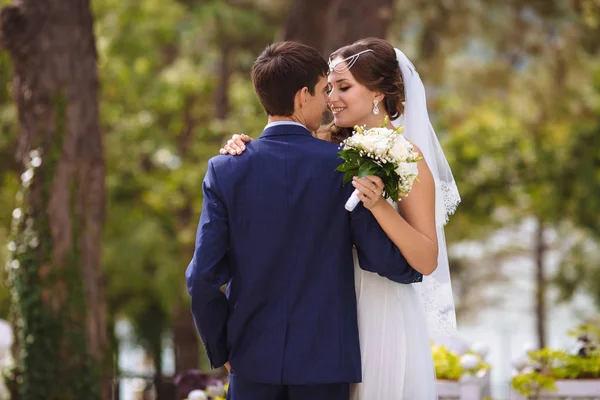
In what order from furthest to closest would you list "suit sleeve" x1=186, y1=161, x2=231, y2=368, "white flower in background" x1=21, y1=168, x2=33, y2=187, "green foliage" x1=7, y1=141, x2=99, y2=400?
"white flower in background" x1=21, y1=168, x2=33, y2=187
"green foliage" x1=7, y1=141, x2=99, y2=400
"suit sleeve" x1=186, y1=161, x2=231, y2=368

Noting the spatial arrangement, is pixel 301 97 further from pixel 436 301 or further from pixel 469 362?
pixel 469 362

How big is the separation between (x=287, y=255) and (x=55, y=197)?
5233 mm

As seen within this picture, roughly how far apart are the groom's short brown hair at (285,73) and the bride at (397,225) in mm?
208

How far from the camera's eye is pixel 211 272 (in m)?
3.13

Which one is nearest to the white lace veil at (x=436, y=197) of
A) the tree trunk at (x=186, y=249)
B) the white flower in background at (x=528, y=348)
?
the white flower in background at (x=528, y=348)

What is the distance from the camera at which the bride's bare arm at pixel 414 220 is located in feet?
10.2

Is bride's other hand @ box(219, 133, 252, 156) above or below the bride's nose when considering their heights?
below

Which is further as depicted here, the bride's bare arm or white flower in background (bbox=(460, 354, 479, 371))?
white flower in background (bbox=(460, 354, 479, 371))

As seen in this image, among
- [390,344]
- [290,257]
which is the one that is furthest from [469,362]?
[290,257]

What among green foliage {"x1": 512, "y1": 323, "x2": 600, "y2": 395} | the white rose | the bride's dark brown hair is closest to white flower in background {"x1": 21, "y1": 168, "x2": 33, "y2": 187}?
green foliage {"x1": 512, "y1": 323, "x2": 600, "y2": 395}

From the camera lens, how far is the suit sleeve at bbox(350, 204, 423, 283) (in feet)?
10.3

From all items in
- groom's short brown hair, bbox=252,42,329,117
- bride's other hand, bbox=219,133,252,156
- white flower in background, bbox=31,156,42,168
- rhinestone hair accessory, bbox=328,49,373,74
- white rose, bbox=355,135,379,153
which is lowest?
white rose, bbox=355,135,379,153

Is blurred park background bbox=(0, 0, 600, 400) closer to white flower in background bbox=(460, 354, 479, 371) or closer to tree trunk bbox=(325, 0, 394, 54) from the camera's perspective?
tree trunk bbox=(325, 0, 394, 54)

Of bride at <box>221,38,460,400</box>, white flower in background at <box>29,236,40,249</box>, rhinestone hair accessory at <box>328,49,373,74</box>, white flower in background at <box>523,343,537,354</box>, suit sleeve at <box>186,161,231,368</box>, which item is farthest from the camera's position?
white flower in background at <box>29,236,40,249</box>
